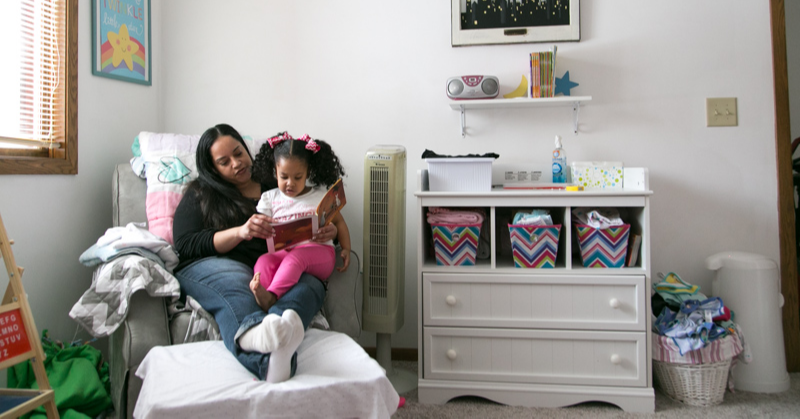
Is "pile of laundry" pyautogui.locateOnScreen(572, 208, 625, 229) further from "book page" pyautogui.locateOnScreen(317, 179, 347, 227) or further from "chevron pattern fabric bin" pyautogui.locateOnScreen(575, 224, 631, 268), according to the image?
"book page" pyautogui.locateOnScreen(317, 179, 347, 227)

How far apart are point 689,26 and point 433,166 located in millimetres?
1270

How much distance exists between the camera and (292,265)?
1.54m

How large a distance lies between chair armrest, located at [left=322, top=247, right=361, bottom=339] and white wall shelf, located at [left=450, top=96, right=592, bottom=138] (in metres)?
0.88

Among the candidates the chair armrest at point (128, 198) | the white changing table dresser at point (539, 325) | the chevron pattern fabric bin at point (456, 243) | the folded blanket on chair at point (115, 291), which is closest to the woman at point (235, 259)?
the folded blanket on chair at point (115, 291)

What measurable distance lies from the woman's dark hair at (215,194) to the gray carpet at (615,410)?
0.88m

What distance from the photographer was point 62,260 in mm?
1913

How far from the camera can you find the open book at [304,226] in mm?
1555

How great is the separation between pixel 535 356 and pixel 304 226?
3.09 ft

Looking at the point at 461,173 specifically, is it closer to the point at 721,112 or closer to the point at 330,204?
the point at 330,204

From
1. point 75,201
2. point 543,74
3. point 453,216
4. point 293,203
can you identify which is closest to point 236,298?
point 293,203

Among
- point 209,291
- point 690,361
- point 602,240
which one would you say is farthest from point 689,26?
point 209,291

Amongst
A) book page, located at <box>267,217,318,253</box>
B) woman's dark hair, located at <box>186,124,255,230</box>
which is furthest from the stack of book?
woman's dark hair, located at <box>186,124,255,230</box>

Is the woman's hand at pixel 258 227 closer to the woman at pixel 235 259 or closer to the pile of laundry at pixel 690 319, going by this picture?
the woman at pixel 235 259

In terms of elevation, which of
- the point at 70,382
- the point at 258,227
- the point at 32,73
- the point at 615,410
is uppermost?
the point at 32,73
